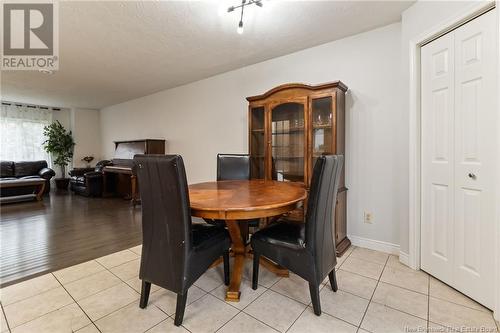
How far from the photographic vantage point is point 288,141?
2.92 metres

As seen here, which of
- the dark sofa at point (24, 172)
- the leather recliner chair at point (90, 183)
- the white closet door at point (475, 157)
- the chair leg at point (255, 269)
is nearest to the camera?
the white closet door at point (475, 157)

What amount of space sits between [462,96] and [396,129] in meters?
0.68

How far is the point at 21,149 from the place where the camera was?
623cm

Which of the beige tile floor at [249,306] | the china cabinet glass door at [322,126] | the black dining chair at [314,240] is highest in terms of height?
the china cabinet glass door at [322,126]

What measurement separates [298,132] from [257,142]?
23.3 inches

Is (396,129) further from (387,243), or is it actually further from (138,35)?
(138,35)

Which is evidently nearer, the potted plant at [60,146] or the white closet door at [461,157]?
the white closet door at [461,157]

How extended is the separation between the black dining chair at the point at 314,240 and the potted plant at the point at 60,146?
7185 millimetres

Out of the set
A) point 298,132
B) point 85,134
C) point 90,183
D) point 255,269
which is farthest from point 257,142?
point 85,134

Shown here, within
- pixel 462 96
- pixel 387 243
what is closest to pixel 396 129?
pixel 462 96

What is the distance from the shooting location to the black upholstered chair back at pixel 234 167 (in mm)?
2924

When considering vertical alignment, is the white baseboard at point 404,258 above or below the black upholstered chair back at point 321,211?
below

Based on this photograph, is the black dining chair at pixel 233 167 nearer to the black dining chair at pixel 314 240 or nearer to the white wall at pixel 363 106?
the white wall at pixel 363 106

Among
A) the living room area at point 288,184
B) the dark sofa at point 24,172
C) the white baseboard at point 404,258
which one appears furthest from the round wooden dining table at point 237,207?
the dark sofa at point 24,172
